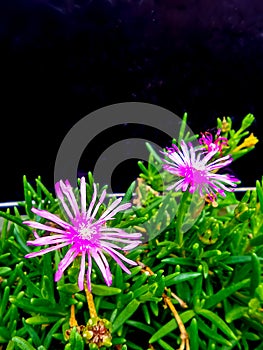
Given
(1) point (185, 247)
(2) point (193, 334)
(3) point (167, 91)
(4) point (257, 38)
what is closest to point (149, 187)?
(1) point (185, 247)

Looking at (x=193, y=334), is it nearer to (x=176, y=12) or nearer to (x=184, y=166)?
(x=184, y=166)

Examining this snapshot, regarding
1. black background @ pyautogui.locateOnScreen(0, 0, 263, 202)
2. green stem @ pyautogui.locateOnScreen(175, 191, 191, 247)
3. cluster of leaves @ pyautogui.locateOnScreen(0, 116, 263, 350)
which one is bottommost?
cluster of leaves @ pyautogui.locateOnScreen(0, 116, 263, 350)

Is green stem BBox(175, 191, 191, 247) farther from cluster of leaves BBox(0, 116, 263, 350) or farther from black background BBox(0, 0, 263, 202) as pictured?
black background BBox(0, 0, 263, 202)

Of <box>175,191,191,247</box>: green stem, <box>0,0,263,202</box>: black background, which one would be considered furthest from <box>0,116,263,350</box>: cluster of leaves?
<box>0,0,263,202</box>: black background

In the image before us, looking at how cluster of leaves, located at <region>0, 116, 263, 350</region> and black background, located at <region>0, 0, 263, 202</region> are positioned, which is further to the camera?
black background, located at <region>0, 0, 263, 202</region>

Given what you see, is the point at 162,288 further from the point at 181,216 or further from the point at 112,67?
the point at 112,67

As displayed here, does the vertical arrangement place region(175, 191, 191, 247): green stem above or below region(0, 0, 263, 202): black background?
below

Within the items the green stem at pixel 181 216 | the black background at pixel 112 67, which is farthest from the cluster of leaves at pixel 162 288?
the black background at pixel 112 67
